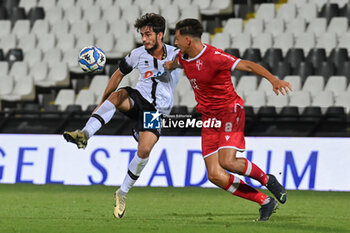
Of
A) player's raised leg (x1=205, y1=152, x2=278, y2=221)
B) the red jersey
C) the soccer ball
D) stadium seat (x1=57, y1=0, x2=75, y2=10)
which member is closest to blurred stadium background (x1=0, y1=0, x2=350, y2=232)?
stadium seat (x1=57, y1=0, x2=75, y2=10)

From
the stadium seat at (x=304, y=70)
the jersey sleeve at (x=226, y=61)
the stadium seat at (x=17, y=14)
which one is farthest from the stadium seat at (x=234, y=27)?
the jersey sleeve at (x=226, y=61)

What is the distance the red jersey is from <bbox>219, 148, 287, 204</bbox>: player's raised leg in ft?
1.59

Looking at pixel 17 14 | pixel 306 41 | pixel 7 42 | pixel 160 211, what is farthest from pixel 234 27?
pixel 160 211

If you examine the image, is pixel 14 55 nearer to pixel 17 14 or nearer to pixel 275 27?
pixel 17 14

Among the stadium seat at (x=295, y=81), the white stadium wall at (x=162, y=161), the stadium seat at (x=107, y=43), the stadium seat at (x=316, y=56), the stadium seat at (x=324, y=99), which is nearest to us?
the white stadium wall at (x=162, y=161)

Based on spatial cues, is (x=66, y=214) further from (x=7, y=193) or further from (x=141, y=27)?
(x=7, y=193)

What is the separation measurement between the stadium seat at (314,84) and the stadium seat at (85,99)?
4.30 metres

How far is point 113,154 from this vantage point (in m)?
13.5

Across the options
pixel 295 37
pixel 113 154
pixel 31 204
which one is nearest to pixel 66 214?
pixel 31 204

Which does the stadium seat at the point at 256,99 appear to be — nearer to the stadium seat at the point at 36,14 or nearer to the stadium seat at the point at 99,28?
the stadium seat at the point at 99,28

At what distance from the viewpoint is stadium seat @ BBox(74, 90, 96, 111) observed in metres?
16.5

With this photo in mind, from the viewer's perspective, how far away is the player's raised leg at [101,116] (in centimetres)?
788

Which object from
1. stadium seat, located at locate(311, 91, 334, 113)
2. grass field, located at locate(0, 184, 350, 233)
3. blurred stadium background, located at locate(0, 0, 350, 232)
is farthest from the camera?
stadium seat, located at locate(311, 91, 334, 113)

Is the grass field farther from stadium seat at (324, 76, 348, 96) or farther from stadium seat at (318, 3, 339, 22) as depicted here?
stadium seat at (318, 3, 339, 22)
